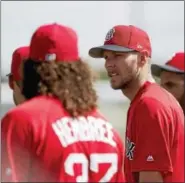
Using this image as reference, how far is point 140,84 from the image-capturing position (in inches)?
175

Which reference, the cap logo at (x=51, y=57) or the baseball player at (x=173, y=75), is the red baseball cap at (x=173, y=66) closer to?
the baseball player at (x=173, y=75)

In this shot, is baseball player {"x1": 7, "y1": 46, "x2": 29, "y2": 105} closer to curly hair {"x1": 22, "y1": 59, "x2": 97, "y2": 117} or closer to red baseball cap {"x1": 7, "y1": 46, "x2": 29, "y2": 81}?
red baseball cap {"x1": 7, "y1": 46, "x2": 29, "y2": 81}

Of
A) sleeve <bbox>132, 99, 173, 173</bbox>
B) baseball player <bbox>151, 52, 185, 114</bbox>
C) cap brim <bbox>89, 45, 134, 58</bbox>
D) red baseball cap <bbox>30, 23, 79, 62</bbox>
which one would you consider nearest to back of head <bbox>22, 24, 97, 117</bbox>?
red baseball cap <bbox>30, 23, 79, 62</bbox>

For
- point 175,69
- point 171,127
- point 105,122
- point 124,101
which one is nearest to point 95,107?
point 105,122

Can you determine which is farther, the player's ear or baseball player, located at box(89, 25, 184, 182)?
the player's ear

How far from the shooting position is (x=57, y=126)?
3525 millimetres

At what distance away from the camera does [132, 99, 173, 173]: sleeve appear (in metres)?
4.09

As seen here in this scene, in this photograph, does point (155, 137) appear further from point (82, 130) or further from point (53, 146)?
point (53, 146)

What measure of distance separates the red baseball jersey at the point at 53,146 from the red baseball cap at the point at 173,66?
95.8 inches

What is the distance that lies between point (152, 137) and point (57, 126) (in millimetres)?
709

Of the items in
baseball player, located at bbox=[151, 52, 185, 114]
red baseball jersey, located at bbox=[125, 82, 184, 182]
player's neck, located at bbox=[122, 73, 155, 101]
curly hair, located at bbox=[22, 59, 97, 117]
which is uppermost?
curly hair, located at bbox=[22, 59, 97, 117]

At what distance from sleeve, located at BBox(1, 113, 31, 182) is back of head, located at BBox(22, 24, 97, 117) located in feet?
0.72

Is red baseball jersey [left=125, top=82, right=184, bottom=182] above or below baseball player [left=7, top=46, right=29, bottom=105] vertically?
below

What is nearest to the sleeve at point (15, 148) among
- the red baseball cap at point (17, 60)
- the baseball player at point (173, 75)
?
the red baseball cap at point (17, 60)
